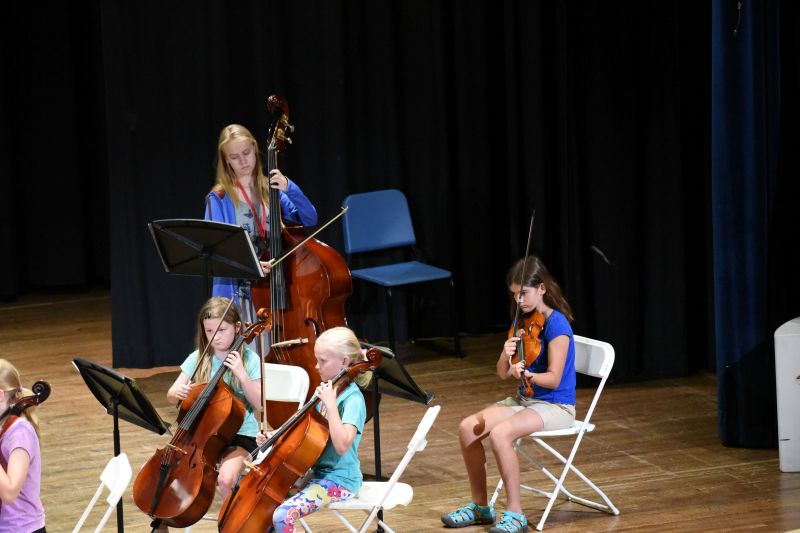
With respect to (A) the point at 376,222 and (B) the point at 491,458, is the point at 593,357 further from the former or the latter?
(A) the point at 376,222

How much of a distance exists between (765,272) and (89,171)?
6053mm

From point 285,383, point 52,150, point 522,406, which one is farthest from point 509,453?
point 52,150

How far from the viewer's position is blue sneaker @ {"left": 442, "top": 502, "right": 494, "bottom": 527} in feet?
16.1

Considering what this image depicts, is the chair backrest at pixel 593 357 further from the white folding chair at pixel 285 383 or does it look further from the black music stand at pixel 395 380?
the white folding chair at pixel 285 383

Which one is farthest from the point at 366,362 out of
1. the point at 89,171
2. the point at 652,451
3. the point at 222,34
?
the point at 89,171

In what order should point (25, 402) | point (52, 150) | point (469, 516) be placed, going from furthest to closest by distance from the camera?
1. point (52, 150)
2. point (469, 516)
3. point (25, 402)

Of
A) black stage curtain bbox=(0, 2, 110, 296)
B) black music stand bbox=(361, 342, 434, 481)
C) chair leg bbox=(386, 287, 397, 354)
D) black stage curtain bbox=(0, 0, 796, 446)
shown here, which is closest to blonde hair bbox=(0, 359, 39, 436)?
black music stand bbox=(361, 342, 434, 481)

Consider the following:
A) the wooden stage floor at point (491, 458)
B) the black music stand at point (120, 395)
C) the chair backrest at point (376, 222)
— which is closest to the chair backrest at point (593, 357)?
the wooden stage floor at point (491, 458)

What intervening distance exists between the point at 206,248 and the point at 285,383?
611 mm

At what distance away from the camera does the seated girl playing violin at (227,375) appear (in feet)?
14.8

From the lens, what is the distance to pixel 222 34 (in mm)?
7465

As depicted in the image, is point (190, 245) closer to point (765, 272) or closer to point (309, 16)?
point (765, 272)

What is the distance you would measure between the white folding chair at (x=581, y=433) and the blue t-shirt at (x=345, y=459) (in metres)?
0.88

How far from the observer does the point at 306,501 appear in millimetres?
4188
